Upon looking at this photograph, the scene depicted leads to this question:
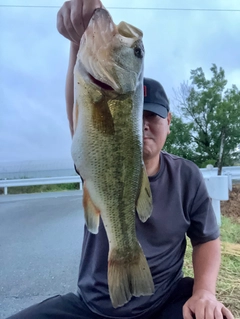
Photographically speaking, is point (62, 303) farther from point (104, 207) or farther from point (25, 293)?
point (25, 293)

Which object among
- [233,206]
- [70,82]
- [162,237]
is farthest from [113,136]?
[233,206]

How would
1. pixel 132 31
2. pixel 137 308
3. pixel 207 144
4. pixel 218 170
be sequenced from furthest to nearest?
pixel 218 170 → pixel 207 144 → pixel 137 308 → pixel 132 31

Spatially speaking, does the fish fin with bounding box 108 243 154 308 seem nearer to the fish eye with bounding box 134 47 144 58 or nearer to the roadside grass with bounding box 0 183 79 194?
the fish eye with bounding box 134 47 144 58

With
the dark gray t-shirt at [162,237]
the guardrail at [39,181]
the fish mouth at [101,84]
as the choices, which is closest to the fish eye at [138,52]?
the fish mouth at [101,84]

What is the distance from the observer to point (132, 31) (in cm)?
91

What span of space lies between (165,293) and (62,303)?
15.2 inches

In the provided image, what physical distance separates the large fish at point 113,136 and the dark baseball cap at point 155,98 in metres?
0.36

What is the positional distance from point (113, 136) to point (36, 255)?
1751 mm

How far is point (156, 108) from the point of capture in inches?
50.4

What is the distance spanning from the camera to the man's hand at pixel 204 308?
3.41 feet

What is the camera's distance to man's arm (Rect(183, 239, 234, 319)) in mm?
1052

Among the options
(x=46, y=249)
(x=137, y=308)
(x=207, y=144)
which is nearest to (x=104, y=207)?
(x=137, y=308)

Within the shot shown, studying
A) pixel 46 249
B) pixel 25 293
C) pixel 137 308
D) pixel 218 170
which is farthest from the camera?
pixel 218 170

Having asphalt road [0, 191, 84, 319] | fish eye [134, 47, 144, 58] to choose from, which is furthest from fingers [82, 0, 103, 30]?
asphalt road [0, 191, 84, 319]
